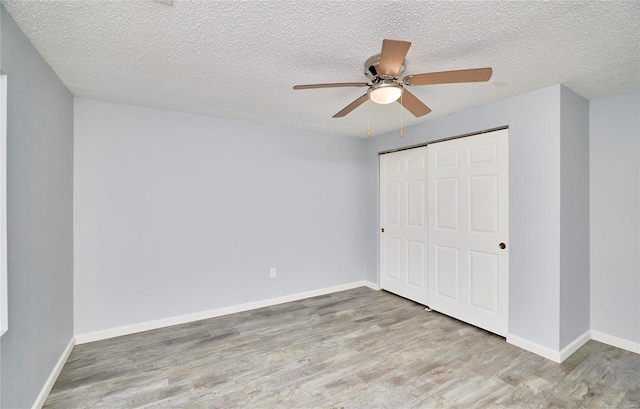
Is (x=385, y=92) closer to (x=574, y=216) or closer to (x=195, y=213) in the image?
(x=574, y=216)

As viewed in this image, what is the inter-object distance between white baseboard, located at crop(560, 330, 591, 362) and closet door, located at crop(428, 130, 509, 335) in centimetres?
44

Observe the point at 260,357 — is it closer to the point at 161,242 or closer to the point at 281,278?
the point at 281,278

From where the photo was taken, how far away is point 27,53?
68.1 inches

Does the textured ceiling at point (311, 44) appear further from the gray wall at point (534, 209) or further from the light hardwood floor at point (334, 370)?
the light hardwood floor at point (334, 370)

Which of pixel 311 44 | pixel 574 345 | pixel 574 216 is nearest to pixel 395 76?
pixel 311 44

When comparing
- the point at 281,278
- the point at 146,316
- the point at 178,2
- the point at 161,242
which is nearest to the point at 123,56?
the point at 178,2

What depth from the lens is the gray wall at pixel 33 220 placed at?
154cm

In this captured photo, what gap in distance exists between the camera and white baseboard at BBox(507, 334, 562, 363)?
2.42 meters

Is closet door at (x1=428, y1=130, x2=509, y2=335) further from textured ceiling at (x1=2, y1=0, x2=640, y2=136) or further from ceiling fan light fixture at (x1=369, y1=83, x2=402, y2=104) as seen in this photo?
ceiling fan light fixture at (x1=369, y1=83, x2=402, y2=104)

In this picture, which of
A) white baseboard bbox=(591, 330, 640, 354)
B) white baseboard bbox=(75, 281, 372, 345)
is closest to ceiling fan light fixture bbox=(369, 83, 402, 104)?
white baseboard bbox=(75, 281, 372, 345)

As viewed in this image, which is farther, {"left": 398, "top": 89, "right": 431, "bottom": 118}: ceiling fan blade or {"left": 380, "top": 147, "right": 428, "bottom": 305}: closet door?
{"left": 380, "top": 147, "right": 428, "bottom": 305}: closet door

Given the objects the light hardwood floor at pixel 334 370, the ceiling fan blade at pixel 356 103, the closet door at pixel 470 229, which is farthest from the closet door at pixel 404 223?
the ceiling fan blade at pixel 356 103

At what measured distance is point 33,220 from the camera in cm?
180

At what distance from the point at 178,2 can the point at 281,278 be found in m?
3.07
